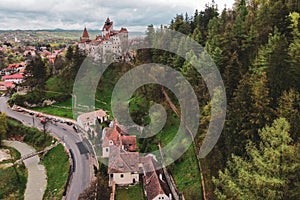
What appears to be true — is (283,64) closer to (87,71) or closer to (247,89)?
(247,89)

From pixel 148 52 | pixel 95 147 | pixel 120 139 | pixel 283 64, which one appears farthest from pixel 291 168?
pixel 148 52

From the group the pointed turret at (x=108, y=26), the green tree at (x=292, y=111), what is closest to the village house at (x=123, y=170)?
the green tree at (x=292, y=111)

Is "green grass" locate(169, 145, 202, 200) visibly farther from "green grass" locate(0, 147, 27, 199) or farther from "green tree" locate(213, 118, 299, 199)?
"green grass" locate(0, 147, 27, 199)

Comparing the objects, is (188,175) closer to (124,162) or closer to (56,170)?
(124,162)

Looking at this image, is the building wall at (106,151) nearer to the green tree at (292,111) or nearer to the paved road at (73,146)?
the paved road at (73,146)

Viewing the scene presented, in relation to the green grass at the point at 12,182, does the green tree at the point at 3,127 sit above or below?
above

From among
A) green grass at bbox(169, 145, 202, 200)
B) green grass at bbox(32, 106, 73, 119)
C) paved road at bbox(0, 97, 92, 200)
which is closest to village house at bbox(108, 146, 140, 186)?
green grass at bbox(169, 145, 202, 200)

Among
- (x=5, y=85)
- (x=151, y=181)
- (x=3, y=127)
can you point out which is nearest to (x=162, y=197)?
(x=151, y=181)
